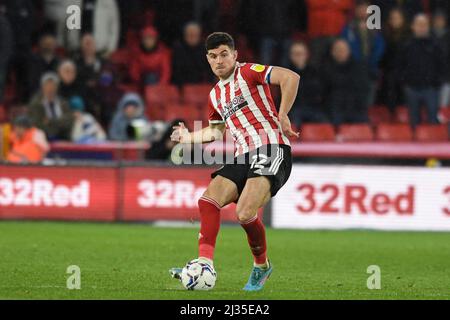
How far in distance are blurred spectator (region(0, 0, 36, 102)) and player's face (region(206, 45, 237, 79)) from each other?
10.8 m

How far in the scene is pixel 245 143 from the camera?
9.42 m

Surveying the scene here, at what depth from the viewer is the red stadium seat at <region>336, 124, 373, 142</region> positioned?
1920 centimetres

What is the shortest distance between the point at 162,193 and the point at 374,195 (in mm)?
2829

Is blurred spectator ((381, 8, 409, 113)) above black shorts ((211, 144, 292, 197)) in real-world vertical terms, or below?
above

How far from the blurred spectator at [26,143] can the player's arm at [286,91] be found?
29.3ft

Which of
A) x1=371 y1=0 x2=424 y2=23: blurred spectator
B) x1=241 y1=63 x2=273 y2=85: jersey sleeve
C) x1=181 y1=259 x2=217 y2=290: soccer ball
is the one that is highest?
x1=371 y1=0 x2=424 y2=23: blurred spectator

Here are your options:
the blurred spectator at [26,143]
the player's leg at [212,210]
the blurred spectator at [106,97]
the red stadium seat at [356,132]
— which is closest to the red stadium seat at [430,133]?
the red stadium seat at [356,132]

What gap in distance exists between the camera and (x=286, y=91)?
29.8 ft

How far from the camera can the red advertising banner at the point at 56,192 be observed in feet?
54.3

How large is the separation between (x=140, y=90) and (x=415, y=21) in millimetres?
4745

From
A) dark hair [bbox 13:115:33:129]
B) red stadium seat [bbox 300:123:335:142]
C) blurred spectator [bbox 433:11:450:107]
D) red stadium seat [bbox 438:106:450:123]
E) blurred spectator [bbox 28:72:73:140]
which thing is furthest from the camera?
red stadium seat [bbox 438:106:450:123]

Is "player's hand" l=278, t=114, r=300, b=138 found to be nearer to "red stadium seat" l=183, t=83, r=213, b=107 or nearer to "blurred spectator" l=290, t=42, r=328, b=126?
"blurred spectator" l=290, t=42, r=328, b=126

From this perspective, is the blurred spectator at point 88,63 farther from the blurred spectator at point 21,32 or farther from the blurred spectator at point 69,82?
the blurred spectator at point 21,32

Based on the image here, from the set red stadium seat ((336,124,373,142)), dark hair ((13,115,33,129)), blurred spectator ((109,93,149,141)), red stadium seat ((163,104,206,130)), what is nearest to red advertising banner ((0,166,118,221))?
dark hair ((13,115,33,129))
